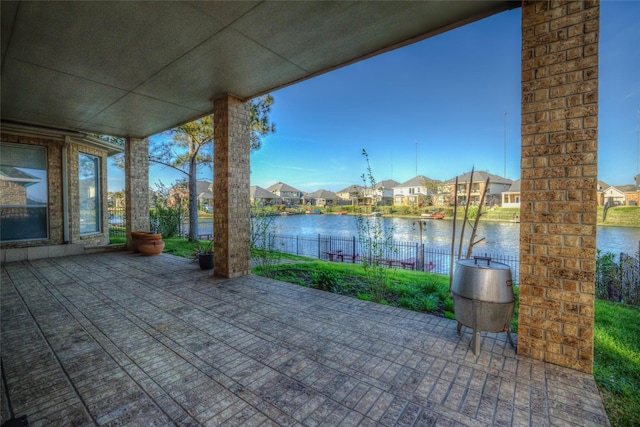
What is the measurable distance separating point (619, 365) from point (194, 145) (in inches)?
480

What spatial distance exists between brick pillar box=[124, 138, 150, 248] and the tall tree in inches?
103

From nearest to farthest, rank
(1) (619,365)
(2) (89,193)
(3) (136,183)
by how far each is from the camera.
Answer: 1. (1) (619,365)
2. (3) (136,183)
3. (2) (89,193)

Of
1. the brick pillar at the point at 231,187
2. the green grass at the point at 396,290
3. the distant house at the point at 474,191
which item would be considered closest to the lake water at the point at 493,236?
the distant house at the point at 474,191

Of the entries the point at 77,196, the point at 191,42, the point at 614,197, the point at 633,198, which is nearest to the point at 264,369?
the point at 191,42

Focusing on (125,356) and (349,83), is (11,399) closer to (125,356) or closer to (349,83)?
(125,356)

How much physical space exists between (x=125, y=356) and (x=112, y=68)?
12.5ft

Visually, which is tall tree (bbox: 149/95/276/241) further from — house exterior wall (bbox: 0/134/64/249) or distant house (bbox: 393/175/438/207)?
distant house (bbox: 393/175/438/207)

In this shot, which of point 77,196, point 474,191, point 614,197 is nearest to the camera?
point 614,197

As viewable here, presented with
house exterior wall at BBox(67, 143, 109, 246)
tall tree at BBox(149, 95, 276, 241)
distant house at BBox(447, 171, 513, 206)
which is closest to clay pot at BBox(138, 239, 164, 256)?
house exterior wall at BBox(67, 143, 109, 246)

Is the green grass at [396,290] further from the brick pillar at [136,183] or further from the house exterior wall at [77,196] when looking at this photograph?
the house exterior wall at [77,196]

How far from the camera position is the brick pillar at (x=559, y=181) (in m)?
2.10

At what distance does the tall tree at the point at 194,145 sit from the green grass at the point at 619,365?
10.1 m

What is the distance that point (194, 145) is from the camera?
10844 millimetres

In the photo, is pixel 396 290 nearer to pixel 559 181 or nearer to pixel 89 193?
pixel 559 181
